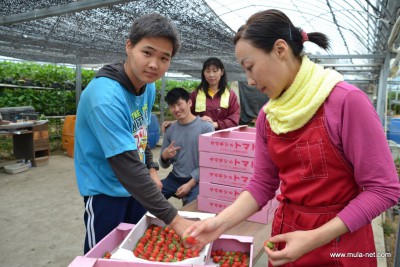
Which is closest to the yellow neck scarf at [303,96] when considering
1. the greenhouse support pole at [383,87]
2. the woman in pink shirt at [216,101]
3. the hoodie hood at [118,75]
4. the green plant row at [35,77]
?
the hoodie hood at [118,75]

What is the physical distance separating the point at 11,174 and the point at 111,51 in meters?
3.21

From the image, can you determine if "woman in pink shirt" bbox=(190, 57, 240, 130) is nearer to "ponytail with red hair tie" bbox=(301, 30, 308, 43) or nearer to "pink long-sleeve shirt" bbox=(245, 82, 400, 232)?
"ponytail with red hair tie" bbox=(301, 30, 308, 43)

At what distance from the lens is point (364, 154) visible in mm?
924

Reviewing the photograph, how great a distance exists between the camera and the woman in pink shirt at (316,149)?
0.93m

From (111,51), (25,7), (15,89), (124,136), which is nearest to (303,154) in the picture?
(124,136)

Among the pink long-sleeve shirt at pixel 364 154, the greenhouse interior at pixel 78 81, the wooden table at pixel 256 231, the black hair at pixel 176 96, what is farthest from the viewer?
the greenhouse interior at pixel 78 81

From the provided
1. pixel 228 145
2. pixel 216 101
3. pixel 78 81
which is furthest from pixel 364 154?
pixel 78 81

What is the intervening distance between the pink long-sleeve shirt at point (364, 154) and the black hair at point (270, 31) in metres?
0.25

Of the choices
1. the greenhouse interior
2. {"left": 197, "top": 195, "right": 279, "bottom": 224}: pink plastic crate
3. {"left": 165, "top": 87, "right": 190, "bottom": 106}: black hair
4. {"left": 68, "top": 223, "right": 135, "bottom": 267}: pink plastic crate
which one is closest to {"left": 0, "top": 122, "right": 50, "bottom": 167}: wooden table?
the greenhouse interior

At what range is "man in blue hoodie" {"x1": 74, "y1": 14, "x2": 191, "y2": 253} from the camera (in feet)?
4.47

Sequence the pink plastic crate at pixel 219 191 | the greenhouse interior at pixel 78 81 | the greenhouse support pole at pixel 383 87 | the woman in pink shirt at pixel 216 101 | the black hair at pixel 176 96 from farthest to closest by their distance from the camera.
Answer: the greenhouse support pole at pixel 383 87
the woman in pink shirt at pixel 216 101
the greenhouse interior at pixel 78 81
the black hair at pixel 176 96
the pink plastic crate at pixel 219 191

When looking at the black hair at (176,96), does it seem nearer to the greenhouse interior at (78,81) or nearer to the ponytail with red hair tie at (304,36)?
the greenhouse interior at (78,81)

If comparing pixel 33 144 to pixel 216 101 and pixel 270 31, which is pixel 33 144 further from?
pixel 270 31

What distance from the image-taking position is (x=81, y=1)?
115 inches
